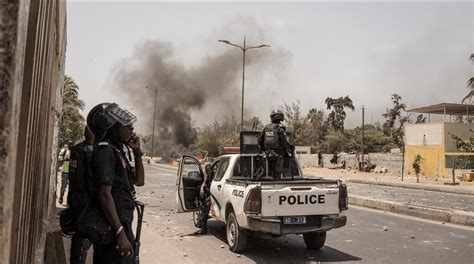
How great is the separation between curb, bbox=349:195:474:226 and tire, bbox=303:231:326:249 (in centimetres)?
435

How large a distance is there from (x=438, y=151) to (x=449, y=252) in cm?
2662

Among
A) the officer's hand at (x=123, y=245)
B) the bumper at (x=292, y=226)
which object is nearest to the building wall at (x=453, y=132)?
the bumper at (x=292, y=226)

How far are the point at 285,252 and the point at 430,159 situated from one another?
2817cm

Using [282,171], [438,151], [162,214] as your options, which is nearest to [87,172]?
[282,171]

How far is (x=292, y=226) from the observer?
626 centimetres

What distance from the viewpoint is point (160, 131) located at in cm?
7344

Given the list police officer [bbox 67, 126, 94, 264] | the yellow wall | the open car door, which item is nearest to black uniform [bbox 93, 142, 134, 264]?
police officer [bbox 67, 126, 94, 264]

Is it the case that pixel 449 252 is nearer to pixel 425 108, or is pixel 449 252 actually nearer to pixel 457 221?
pixel 457 221

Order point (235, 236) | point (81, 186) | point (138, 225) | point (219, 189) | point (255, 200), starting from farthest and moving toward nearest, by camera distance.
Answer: point (219, 189)
point (235, 236)
point (255, 200)
point (138, 225)
point (81, 186)

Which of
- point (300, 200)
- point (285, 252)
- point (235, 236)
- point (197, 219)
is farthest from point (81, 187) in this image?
point (197, 219)

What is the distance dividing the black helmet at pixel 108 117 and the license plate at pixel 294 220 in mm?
3610

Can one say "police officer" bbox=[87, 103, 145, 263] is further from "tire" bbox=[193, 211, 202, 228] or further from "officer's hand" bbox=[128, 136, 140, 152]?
Result: "tire" bbox=[193, 211, 202, 228]

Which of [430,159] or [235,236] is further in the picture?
[430,159]

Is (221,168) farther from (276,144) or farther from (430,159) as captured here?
(430,159)
